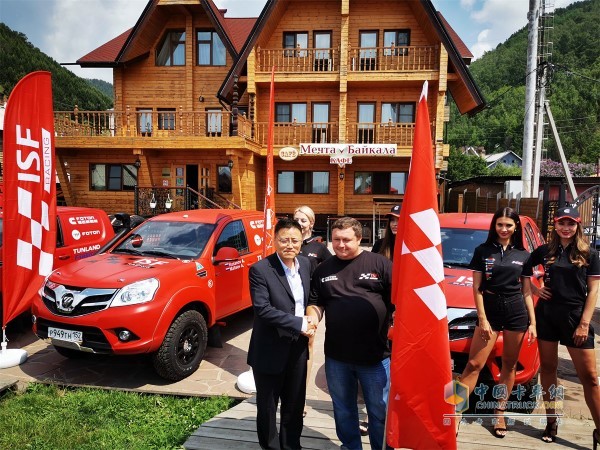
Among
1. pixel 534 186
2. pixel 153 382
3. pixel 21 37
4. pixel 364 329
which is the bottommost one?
pixel 153 382

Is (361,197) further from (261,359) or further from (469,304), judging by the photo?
(261,359)

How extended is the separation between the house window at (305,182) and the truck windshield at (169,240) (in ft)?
43.4

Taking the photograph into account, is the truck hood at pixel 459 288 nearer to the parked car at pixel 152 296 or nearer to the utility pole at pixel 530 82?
the parked car at pixel 152 296

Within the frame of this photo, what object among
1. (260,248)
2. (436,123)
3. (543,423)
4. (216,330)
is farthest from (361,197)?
(543,423)

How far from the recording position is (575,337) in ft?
10.4

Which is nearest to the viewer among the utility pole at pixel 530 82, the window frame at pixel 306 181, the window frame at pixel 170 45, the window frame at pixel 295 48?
the utility pole at pixel 530 82

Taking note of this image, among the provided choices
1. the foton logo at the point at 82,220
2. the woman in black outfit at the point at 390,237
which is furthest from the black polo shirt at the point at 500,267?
the foton logo at the point at 82,220

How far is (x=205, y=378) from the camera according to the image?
4.79 metres

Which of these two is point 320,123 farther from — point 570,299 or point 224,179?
point 570,299

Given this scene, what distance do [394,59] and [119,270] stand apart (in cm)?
1591

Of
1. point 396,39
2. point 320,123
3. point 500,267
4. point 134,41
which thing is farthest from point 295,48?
point 500,267

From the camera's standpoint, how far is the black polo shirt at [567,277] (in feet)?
10.4

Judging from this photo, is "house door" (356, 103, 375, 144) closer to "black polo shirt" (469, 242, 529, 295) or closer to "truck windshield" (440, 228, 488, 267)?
"truck windshield" (440, 228, 488, 267)

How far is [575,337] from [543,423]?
83 centimetres
